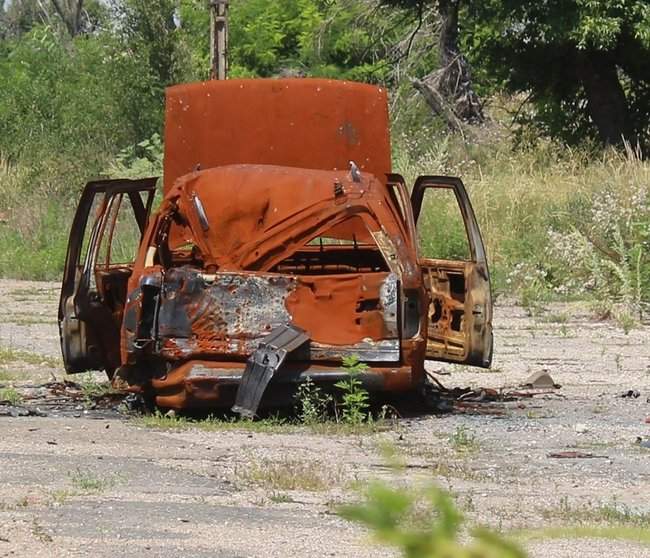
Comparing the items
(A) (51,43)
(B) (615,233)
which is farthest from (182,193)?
(A) (51,43)

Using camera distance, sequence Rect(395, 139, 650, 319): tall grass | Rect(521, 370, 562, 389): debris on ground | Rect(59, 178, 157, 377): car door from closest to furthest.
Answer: Rect(59, 178, 157, 377): car door, Rect(521, 370, 562, 389): debris on ground, Rect(395, 139, 650, 319): tall grass

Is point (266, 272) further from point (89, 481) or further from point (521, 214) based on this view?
point (521, 214)

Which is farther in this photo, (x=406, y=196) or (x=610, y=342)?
(x=610, y=342)

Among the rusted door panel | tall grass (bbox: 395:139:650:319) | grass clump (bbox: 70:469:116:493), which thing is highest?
tall grass (bbox: 395:139:650:319)

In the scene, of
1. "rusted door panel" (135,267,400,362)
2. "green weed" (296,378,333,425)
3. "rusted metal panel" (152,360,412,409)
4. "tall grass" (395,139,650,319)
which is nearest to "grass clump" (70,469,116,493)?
"rusted metal panel" (152,360,412,409)

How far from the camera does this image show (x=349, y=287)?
31.9 ft

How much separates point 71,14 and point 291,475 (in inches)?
2995

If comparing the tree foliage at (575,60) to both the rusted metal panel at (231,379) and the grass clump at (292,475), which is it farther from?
the grass clump at (292,475)

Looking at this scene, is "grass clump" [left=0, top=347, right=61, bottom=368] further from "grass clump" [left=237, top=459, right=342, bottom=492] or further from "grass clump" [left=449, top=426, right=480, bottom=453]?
"grass clump" [left=237, top=459, right=342, bottom=492]

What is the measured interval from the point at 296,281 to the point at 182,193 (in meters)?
1.31

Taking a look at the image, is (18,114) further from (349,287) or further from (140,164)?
(349,287)

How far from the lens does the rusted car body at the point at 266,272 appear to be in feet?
31.3

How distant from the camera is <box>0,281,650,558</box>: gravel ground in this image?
594 cm

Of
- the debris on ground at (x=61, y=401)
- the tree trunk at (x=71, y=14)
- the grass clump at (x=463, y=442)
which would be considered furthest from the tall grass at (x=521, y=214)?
the tree trunk at (x=71, y=14)
